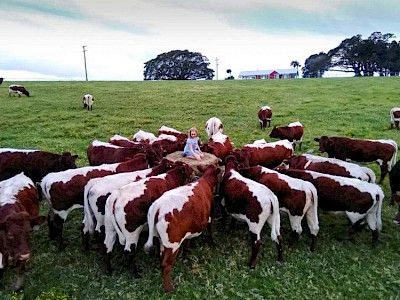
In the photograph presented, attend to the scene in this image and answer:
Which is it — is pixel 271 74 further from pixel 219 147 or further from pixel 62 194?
pixel 62 194

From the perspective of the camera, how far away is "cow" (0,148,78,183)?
1113cm

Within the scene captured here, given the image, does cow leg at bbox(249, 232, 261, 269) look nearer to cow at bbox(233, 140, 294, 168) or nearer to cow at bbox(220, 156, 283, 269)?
cow at bbox(220, 156, 283, 269)

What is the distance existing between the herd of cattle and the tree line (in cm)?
7187

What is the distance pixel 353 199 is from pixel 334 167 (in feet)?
6.57

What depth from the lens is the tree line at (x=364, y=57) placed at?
74500 mm

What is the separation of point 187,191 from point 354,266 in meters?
3.65

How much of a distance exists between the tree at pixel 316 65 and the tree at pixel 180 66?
901 inches

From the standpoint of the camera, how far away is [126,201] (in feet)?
25.2

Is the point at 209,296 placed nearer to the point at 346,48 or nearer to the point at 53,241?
the point at 53,241

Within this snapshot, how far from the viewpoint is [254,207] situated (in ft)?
26.9

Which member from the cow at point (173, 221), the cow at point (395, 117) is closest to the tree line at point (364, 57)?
the cow at point (395, 117)

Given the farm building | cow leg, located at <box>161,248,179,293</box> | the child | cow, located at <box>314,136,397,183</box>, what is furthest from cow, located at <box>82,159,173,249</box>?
the farm building

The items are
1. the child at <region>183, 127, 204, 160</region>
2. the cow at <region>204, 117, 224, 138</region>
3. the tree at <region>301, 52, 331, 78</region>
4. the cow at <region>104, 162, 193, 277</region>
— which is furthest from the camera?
the tree at <region>301, 52, 331, 78</region>

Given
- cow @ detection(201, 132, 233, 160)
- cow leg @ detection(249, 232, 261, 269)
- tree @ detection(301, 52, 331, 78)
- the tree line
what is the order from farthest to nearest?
tree @ detection(301, 52, 331, 78), the tree line, cow @ detection(201, 132, 233, 160), cow leg @ detection(249, 232, 261, 269)
